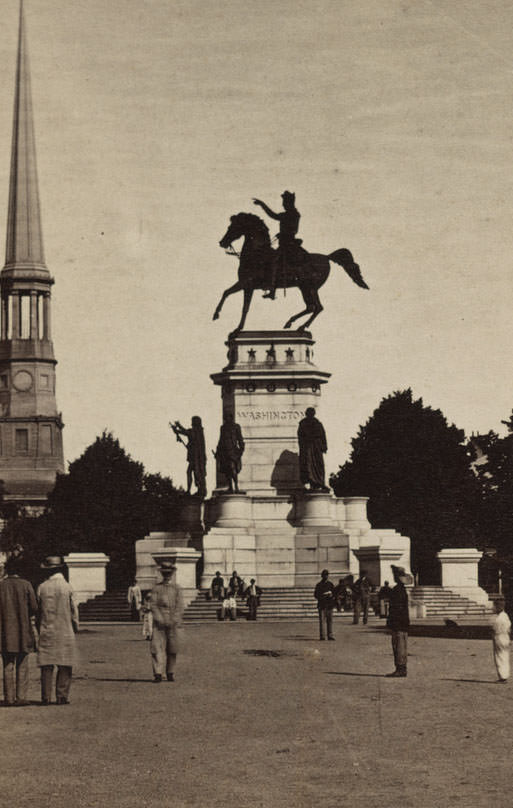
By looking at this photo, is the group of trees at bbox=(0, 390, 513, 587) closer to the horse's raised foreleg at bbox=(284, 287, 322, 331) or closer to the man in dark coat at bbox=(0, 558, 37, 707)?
the horse's raised foreleg at bbox=(284, 287, 322, 331)

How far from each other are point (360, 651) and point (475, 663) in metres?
3.46

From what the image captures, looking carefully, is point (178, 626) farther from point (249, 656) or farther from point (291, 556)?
point (291, 556)

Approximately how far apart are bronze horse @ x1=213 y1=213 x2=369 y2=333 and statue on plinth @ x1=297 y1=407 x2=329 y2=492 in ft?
15.1

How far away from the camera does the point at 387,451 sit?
8750cm

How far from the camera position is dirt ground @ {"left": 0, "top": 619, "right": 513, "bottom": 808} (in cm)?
1354

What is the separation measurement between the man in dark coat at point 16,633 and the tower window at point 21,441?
475 feet

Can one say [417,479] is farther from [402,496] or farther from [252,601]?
[252,601]

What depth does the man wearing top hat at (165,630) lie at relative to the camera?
78.9 ft

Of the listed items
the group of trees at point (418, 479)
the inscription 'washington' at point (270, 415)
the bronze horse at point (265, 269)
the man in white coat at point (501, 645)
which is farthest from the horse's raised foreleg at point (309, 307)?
the man in white coat at point (501, 645)

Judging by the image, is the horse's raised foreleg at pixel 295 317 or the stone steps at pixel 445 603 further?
the horse's raised foreleg at pixel 295 317

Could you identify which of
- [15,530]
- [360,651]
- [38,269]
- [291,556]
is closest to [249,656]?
[360,651]

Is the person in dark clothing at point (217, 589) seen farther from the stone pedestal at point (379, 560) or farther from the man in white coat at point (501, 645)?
the man in white coat at point (501, 645)

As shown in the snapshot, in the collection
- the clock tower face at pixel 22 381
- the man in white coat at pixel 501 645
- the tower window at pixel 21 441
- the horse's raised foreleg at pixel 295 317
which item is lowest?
the man in white coat at pixel 501 645

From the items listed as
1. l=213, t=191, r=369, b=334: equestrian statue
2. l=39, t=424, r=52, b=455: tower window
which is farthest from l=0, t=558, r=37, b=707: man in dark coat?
l=39, t=424, r=52, b=455: tower window
